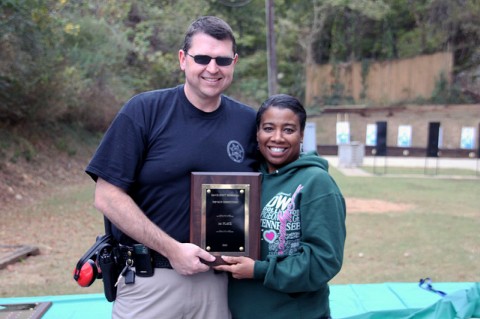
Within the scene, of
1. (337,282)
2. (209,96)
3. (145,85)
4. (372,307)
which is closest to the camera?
(209,96)

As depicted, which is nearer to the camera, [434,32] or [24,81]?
[24,81]

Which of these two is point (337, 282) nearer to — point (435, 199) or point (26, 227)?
point (26, 227)

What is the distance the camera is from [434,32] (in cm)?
3331

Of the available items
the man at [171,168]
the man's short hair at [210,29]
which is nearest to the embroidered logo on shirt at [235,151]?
the man at [171,168]

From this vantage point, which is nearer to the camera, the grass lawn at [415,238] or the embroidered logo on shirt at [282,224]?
the embroidered logo on shirt at [282,224]

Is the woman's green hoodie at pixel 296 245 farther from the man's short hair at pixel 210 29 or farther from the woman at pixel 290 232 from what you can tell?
the man's short hair at pixel 210 29

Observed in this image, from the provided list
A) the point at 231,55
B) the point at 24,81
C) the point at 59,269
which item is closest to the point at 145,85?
the point at 24,81

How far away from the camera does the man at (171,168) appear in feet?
6.84

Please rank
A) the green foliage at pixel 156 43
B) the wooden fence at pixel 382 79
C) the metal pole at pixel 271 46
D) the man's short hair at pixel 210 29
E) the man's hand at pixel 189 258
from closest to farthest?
1. the man's hand at pixel 189 258
2. the man's short hair at pixel 210 29
3. the green foliage at pixel 156 43
4. the metal pole at pixel 271 46
5. the wooden fence at pixel 382 79

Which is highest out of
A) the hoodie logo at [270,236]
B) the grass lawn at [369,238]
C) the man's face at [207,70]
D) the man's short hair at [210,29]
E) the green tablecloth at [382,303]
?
the man's short hair at [210,29]

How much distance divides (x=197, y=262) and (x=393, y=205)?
9.21 metres

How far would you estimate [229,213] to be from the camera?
214cm

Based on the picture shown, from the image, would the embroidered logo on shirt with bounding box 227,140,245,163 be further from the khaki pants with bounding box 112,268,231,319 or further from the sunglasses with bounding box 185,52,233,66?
the khaki pants with bounding box 112,268,231,319

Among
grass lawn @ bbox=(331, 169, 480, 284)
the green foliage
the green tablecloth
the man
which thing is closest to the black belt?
the man
